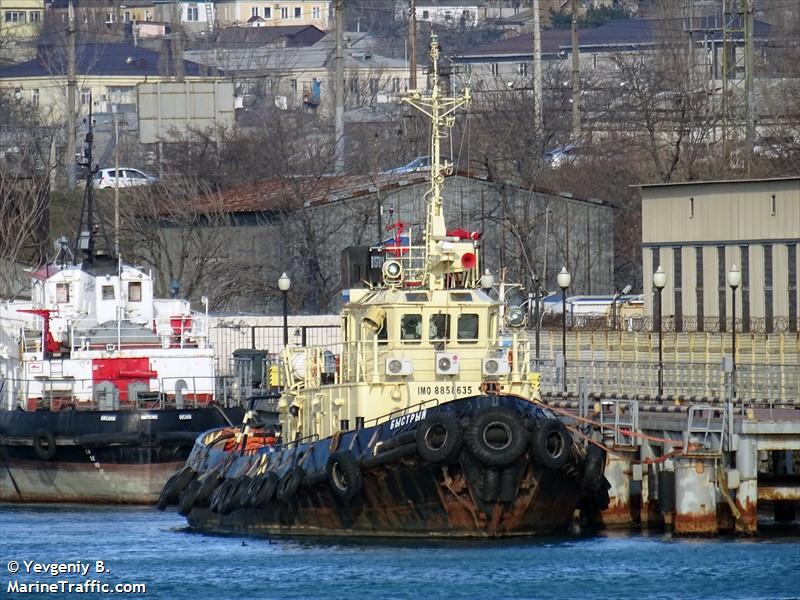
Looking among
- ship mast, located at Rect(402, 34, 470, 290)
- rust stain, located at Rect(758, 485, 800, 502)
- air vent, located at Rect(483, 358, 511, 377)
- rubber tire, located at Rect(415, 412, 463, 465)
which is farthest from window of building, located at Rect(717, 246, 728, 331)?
rubber tire, located at Rect(415, 412, 463, 465)

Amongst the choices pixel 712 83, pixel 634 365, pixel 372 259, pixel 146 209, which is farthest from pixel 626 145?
pixel 372 259

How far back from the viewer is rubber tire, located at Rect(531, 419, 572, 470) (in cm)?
3625

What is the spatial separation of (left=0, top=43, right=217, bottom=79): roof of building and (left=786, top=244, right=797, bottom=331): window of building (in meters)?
92.9

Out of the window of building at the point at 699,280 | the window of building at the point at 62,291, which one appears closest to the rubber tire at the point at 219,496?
the window of building at the point at 62,291

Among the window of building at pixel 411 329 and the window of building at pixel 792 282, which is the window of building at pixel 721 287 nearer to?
the window of building at pixel 792 282

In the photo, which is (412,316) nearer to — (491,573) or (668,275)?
(491,573)

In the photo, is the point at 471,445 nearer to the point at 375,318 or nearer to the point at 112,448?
the point at 375,318

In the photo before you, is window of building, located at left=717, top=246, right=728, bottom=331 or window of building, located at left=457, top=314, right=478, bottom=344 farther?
window of building, located at left=717, top=246, right=728, bottom=331

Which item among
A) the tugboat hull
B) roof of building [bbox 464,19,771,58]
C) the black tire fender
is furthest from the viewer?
roof of building [bbox 464,19,771,58]

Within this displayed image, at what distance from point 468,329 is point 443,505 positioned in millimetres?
3229

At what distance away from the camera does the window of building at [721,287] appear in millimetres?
53344

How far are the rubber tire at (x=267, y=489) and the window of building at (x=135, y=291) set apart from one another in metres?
13.6

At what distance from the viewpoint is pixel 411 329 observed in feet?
125

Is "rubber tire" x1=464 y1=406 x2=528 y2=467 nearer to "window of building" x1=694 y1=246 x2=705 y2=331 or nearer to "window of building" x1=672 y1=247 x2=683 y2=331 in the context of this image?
"window of building" x1=694 y1=246 x2=705 y2=331
